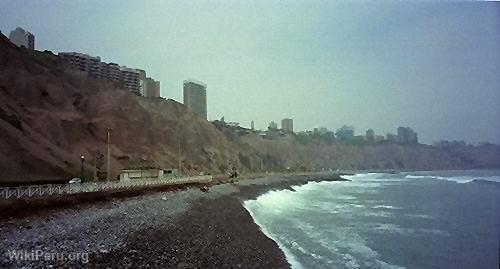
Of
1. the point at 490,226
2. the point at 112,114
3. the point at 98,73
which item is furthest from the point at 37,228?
the point at 98,73

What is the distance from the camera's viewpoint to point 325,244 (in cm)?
1406

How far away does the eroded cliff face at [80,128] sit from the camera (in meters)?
25.6

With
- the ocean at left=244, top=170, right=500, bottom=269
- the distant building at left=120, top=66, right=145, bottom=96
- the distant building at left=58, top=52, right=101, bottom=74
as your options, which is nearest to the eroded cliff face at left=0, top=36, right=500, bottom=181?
the ocean at left=244, top=170, right=500, bottom=269

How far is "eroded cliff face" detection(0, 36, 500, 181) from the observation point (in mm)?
25609

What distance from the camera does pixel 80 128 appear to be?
121 feet

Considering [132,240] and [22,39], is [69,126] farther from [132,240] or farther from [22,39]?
[132,240]

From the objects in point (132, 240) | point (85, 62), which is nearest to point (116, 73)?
point (85, 62)

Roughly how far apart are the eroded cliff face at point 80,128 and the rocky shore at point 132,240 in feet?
33.0

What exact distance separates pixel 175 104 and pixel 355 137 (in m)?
116

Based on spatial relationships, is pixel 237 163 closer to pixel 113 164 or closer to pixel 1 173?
pixel 113 164

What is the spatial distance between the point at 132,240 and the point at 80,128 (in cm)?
3001

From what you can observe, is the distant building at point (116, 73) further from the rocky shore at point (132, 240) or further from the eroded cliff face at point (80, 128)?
the rocky shore at point (132, 240)

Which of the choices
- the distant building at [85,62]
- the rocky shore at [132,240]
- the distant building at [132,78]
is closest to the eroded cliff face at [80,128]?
the rocky shore at [132,240]

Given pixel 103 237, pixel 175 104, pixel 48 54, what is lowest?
pixel 103 237
